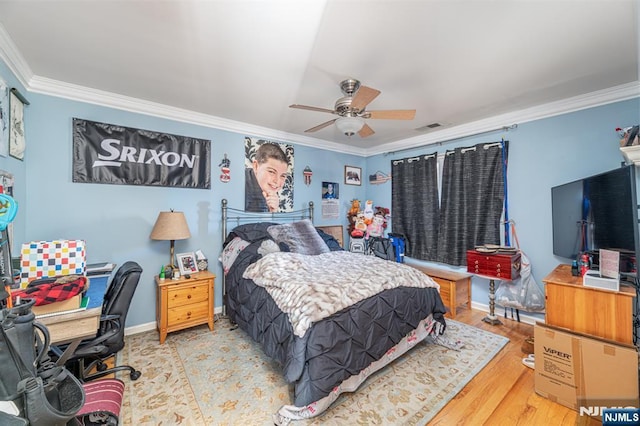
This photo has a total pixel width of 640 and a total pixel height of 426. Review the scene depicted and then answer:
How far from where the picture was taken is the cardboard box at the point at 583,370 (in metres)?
1.68

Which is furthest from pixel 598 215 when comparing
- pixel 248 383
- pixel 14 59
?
pixel 14 59

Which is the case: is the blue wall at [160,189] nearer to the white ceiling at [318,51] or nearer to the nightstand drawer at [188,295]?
the white ceiling at [318,51]

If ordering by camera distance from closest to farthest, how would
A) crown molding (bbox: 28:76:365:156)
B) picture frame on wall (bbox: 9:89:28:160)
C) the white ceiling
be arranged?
the white ceiling → picture frame on wall (bbox: 9:89:28:160) → crown molding (bbox: 28:76:365:156)

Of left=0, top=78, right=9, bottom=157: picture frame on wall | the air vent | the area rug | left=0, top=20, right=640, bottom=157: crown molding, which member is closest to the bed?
the area rug

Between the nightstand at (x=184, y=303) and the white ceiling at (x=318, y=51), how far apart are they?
1.96 metres

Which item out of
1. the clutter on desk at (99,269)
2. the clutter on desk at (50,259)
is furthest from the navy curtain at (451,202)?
the clutter on desk at (50,259)

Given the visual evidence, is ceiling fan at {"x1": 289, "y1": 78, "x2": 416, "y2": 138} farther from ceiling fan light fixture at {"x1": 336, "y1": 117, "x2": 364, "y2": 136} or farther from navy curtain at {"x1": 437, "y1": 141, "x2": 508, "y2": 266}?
navy curtain at {"x1": 437, "y1": 141, "x2": 508, "y2": 266}

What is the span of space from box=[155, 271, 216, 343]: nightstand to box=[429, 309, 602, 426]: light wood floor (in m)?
2.40

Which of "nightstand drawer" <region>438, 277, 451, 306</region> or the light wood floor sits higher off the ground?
"nightstand drawer" <region>438, 277, 451, 306</region>

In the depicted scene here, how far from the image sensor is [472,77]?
2396 mm

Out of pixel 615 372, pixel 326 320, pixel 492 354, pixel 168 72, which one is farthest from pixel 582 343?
pixel 168 72

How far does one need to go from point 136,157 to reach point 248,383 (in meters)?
2.61

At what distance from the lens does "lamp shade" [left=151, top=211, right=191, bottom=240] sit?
2701mm

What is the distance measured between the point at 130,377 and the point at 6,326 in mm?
1859
